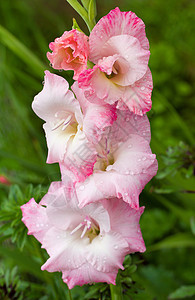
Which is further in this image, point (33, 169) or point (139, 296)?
point (33, 169)

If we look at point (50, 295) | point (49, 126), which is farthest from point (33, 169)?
point (49, 126)

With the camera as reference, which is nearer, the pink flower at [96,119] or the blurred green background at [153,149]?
the pink flower at [96,119]

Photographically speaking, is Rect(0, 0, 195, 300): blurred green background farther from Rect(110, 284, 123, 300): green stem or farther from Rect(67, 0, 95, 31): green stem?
Rect(67, 0, 95, 31): green stem

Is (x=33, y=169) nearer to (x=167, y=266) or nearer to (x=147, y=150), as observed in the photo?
(x=167, y=266)

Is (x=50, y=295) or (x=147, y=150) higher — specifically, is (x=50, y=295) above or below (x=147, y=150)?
below

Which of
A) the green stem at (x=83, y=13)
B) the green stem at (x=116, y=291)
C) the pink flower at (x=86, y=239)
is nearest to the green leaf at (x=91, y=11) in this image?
the green stem at (x=83, y=13)

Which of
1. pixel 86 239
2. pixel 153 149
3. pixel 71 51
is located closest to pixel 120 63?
pixel 71 51

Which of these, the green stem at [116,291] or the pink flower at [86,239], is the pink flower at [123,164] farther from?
the green stem at [116,291]
